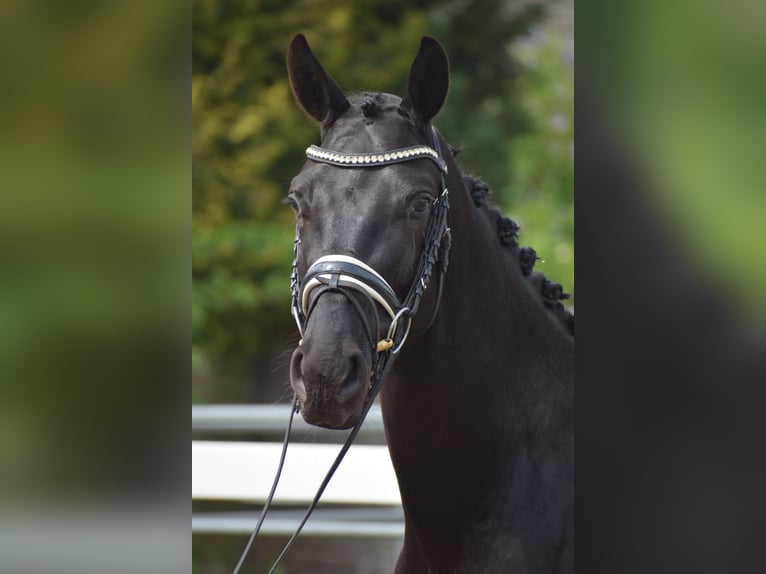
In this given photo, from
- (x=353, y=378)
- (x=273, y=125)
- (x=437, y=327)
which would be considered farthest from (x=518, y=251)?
(x=273, y=125)

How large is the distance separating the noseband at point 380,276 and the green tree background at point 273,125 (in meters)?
3.80

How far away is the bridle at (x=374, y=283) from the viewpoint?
2.13m

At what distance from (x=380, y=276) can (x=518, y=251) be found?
654 mm

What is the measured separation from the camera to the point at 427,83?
2420mm

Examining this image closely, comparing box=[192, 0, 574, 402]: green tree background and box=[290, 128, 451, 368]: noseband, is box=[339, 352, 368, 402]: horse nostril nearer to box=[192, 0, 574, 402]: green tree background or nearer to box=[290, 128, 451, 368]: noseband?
box=[290, 128, 451, 368]: noseband

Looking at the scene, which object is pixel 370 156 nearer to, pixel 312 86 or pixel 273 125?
pixel 312 86

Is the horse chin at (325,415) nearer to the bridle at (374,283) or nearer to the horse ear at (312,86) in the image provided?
the bridle at (374,283)

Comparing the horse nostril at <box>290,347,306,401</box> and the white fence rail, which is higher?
the horse nostril at <box>290,347,306,401</box>

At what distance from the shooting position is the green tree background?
259 inches

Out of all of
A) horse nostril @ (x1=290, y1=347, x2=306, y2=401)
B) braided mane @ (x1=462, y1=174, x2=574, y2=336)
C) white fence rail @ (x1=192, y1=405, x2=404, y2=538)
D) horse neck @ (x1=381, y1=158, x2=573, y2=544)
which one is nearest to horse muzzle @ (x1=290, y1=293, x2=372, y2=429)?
horse nostril @ (x1=290, y1=347, x2=306, y2=401)

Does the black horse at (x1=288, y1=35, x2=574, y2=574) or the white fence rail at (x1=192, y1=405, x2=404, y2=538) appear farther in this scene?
the white fence rail at (x1=192, y1=405, x2=404, y2=538)

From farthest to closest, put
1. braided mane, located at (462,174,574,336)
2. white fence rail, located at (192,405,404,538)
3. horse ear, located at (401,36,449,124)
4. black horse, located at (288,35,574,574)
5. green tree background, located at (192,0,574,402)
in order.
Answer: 1. green tree background, located at (192,0,574,402)
2. white fence rail, located at (192,405,404,538)
3. braided mane, located at (462,174,574,336)
4. horse ear, located at (401,36,449,124)
5. black horse, located at (288,35,574,574)
